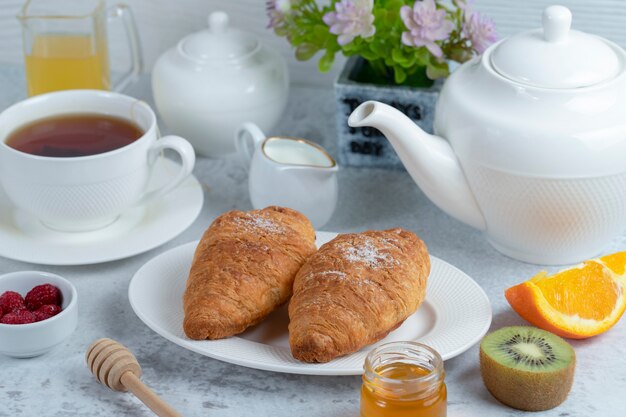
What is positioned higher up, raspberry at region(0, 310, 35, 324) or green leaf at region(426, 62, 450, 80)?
green leaf at region(426, 62, 450, 80)

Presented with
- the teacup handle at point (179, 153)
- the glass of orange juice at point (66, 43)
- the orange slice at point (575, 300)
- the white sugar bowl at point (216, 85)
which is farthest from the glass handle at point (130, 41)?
the orange slice at point (575, 300)

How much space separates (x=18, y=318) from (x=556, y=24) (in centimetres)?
70

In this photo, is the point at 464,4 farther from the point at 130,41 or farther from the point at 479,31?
the point at 130,41

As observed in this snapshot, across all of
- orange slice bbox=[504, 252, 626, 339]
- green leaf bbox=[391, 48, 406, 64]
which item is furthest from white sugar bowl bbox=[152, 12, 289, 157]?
orange slice bbox=[504, 252, 626, 339]

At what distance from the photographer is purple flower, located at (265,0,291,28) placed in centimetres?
143

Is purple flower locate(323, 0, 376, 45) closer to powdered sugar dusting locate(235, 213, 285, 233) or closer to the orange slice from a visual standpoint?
powdered sugar dusting locate(235, 213, 285, 233)

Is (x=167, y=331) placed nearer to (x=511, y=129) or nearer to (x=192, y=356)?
(x=192, y=356)

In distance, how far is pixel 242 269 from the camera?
105 centimetres

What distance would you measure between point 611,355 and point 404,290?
249mm

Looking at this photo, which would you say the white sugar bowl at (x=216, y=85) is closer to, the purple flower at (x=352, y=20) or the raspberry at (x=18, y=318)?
the purple flower at (x=352, y=20)

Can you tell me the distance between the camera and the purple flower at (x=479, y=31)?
1.35 metres

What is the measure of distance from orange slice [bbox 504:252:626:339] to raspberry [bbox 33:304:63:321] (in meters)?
0.51

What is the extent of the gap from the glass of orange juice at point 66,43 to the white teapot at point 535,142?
1.91ft

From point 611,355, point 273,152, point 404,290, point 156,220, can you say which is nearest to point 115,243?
point 156,220
